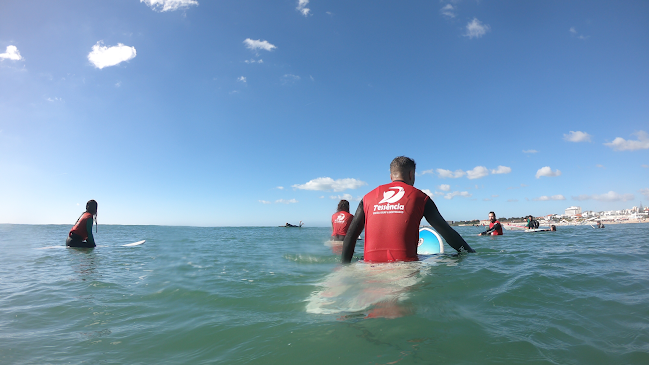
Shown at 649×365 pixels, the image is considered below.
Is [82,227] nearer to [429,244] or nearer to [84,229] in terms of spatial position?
[84,229]

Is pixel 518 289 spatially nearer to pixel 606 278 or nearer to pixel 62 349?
pixel 606 278

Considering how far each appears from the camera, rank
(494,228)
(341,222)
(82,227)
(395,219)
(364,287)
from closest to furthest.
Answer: (364,287)
(395,219)
(82,227)
(341,222)
(494,228)

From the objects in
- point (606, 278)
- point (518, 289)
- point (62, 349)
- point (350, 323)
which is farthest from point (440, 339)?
point (606, 278)

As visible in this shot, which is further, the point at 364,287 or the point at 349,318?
the point at 364,287

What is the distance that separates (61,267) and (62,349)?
6763 mm

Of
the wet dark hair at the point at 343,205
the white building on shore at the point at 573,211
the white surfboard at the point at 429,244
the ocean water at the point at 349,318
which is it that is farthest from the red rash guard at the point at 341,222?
the white building on shore at the point at 573,211

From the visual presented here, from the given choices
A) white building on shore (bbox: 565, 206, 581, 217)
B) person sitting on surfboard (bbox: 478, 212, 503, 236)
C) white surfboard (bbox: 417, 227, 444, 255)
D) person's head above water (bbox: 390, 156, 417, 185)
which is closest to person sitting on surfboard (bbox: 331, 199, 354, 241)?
white surfboard (bbox: 417, 227, 444, 255)

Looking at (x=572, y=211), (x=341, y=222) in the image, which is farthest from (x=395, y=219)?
(x=572, y=211)

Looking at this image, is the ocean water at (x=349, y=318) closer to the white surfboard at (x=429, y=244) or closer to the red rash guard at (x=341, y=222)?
the white surfboard at (x=429, y=244)

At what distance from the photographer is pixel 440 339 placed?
2584 mm

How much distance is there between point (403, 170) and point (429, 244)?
3.58 meters

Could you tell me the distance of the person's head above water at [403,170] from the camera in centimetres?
462

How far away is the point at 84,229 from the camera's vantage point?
37.6 ft

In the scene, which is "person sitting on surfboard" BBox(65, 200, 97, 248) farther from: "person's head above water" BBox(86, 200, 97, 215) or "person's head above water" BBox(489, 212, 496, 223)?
"person's head above water" BBox(489, 212, 496, 223)
